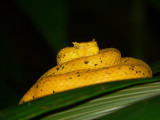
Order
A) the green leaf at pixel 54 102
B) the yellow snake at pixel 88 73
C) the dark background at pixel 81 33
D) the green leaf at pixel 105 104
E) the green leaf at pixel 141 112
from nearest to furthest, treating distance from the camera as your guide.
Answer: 1. the green leaf at pixel 141 112
2. the green leaf at pixel 54 102
3. the green leaf at pixel 105 104
4. the yellow snake at pixel 88 73
5. the dark background at pixel 81 33

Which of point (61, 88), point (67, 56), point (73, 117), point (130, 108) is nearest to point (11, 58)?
point (67, 56)

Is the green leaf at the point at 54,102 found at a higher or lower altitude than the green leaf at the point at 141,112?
lower

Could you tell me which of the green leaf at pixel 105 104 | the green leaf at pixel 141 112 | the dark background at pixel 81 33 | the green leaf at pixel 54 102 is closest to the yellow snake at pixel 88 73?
the green leaf at pixel 105 104

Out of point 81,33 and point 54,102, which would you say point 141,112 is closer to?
point 54,102

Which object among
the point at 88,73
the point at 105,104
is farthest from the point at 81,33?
the point at 105,104

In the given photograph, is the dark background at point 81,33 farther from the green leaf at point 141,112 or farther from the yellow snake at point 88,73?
the green leaf at point 141,112

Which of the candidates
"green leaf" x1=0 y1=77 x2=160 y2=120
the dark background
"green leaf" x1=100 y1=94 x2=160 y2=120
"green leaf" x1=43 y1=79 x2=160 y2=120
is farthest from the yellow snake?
the dark background

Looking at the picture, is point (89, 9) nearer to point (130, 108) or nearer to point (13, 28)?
point (13, 28)

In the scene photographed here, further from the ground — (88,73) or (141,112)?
(141,112)
